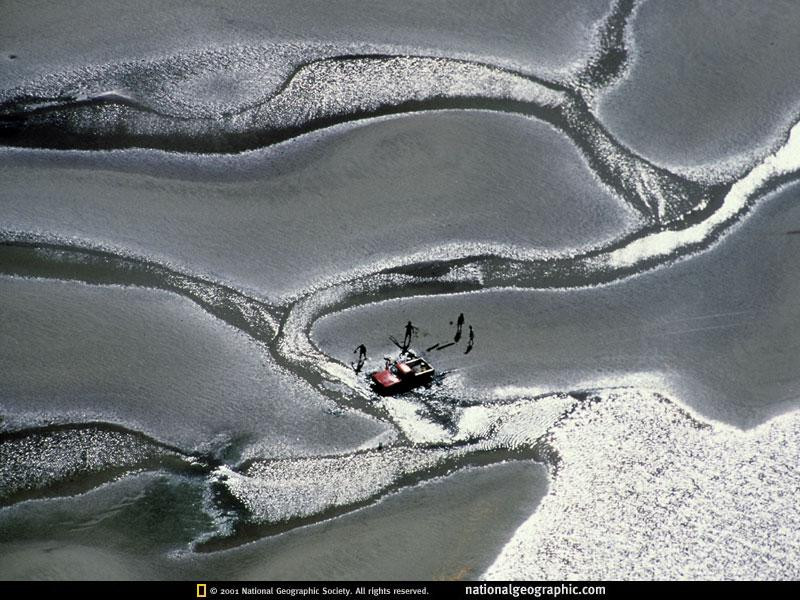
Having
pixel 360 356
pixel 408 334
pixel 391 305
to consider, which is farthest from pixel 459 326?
pixel 360 356

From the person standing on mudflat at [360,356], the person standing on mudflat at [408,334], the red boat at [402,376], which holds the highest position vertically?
the person standing on mudflat at [408,334]

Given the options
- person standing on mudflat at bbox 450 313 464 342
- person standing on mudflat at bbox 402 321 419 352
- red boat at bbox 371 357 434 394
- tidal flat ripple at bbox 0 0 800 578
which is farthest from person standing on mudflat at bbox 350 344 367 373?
person standing on mudflat at bbox 450 313 464 342

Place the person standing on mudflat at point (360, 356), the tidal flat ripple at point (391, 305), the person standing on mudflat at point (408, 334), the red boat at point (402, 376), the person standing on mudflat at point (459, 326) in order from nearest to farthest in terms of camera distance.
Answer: the tidal flat ripple at point (391, 305)
the red boat at point (402, 376)
the person standing on mudflat at point (360, 356)
the person standing on mudflat at point (408, 334)
the person standing on mudflat at point (459, 326)

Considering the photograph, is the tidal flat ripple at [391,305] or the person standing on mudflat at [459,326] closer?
the tidal flat ripple at [391,305]

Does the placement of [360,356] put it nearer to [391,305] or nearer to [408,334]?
[408,334]

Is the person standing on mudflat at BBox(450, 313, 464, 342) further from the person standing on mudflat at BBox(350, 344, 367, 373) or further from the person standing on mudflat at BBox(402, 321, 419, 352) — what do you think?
the person standing on mudflat at BBox(350, 344, 367, 373)

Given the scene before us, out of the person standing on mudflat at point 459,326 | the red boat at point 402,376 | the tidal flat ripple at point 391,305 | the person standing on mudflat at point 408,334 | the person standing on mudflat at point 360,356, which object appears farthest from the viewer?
the person standing on mudflat at point 459,326

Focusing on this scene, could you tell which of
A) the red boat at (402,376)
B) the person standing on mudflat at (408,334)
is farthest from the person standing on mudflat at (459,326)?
the red boat at (402,376)

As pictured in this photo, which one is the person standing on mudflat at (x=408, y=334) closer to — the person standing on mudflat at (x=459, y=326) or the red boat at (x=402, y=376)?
the red boat at (x=402, y=376)
